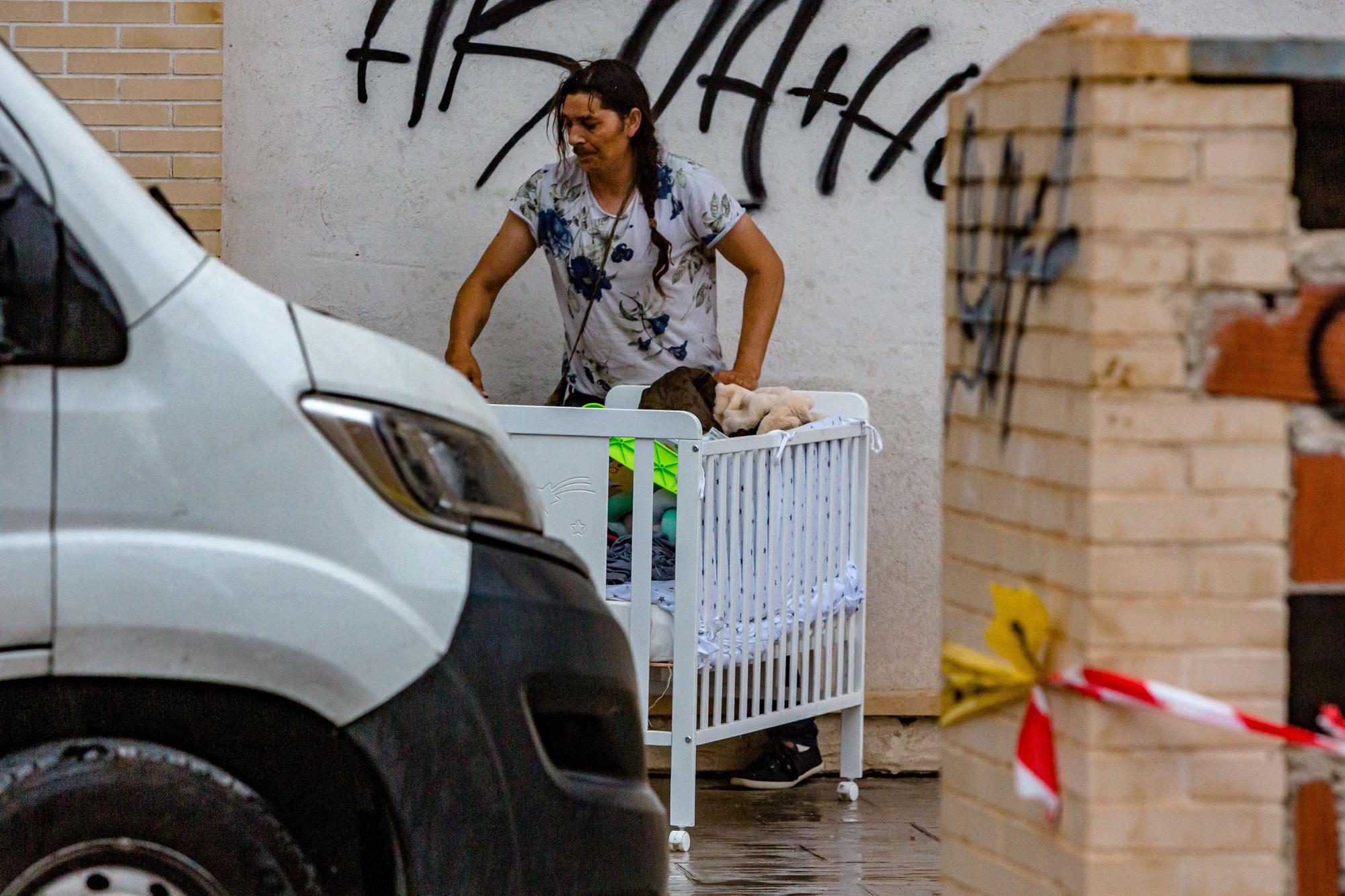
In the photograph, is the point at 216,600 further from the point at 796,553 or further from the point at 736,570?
the point at 796,553

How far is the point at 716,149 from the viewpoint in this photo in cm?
613

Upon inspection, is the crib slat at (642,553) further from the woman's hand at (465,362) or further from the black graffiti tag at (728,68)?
the black graffiti tag at (728,68)

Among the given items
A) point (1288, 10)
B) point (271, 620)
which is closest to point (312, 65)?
point (1288, 10)

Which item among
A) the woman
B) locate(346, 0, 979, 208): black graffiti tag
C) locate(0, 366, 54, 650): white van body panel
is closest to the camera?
locate(0, 366, 54, 650): white van body panel

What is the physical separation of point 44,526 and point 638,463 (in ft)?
7.74

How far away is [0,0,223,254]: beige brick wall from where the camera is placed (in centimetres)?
590

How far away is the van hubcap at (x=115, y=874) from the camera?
266cm

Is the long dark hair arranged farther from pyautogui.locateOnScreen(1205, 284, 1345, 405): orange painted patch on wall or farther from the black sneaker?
pyautogui.locateOnScreen(1205, 284, 1345, 405): orange painted patch on wall

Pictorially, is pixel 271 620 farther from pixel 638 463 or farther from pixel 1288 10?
pixel 1288 10

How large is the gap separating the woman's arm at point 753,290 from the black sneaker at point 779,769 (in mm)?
1220

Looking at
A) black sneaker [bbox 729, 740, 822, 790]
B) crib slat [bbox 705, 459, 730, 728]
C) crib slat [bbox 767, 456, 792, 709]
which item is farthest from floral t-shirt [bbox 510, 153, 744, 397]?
black sneaker [bbox 729, 740, 822, 790]

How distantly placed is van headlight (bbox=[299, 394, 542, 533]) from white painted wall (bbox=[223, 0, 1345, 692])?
10.9 ft

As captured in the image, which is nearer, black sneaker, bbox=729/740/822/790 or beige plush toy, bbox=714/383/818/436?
beige plush toy, bbox=714/383/818/436

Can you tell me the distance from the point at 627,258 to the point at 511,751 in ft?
10.1
